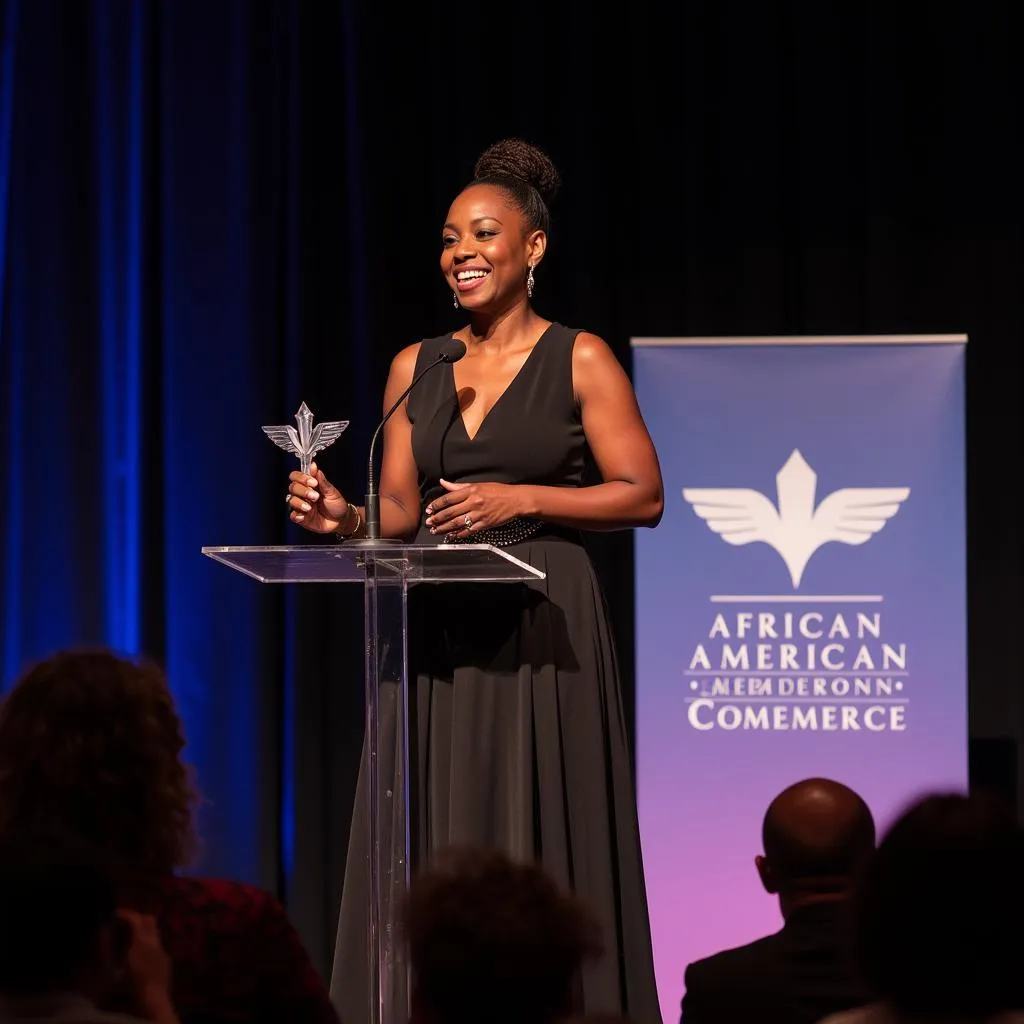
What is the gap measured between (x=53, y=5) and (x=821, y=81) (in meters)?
2.41

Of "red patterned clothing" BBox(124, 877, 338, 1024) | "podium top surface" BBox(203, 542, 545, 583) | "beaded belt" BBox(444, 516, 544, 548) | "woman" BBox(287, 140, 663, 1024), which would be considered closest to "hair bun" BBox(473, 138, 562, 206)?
"woman" BBox(287, 140, 663, 1024)

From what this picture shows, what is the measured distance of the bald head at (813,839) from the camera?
227cm

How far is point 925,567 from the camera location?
4516 millimetres

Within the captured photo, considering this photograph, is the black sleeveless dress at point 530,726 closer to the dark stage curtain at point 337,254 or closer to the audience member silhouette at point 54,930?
the audience member silhouette at point 54,930

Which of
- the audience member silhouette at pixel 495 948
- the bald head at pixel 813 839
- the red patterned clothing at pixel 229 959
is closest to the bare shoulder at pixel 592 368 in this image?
the bald head at pixel 813 839

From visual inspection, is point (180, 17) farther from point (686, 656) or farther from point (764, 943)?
point (764, 943)

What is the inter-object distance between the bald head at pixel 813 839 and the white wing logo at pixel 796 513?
226cm

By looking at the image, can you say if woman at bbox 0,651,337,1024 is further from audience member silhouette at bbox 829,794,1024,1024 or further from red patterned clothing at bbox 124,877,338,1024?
audience member silhouette at bbox 829,794,1024,1024

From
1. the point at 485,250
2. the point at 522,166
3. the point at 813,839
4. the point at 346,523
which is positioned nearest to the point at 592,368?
the point at 485,250

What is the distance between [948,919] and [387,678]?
141 cm

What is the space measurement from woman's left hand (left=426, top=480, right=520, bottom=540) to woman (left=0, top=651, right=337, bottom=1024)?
881 mm

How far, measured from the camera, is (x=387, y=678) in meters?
2.73

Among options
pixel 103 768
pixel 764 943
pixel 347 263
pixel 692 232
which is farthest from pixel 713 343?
pixel 103 768

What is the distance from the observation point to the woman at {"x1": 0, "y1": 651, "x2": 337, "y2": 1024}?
1.83m
